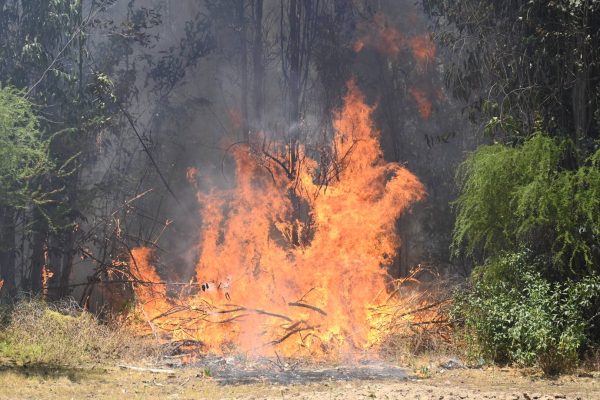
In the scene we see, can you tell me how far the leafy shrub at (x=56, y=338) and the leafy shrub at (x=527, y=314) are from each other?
6.91 meters

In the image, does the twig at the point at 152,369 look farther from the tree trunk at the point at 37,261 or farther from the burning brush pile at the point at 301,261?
the tree trunk at the point at 37,261

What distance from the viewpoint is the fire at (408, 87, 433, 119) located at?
2466cm

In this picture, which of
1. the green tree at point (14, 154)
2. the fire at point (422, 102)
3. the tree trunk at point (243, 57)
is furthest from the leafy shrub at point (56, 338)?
the fire at point (422, 102)

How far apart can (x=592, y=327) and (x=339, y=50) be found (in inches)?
486

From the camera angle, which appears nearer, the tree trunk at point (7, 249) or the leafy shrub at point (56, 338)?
the leafy shrub at point (56, 338)

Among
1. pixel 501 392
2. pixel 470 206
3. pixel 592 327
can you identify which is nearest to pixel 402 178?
pixel 470 206

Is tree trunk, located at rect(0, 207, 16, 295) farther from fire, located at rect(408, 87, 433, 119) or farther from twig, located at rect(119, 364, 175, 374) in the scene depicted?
fire, located at rect(408, 87, 433, 119)

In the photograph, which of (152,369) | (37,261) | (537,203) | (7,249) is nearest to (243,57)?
(37,261)

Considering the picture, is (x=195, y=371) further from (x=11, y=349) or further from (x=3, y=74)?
(x=3, y=74)

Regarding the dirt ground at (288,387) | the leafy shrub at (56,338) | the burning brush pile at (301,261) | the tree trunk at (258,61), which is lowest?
the dirt ground at (288,387)

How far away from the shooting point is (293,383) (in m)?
14.2

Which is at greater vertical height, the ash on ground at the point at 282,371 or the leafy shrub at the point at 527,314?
the leafy shrub at the point at 527,314

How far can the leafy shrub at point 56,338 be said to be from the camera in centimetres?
A: 1587

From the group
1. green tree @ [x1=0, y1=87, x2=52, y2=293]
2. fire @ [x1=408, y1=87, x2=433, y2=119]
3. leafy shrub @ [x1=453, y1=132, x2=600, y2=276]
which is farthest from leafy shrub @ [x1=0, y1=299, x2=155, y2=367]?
fire @ [x1=408, y1=87, x2=433, y2=119]
